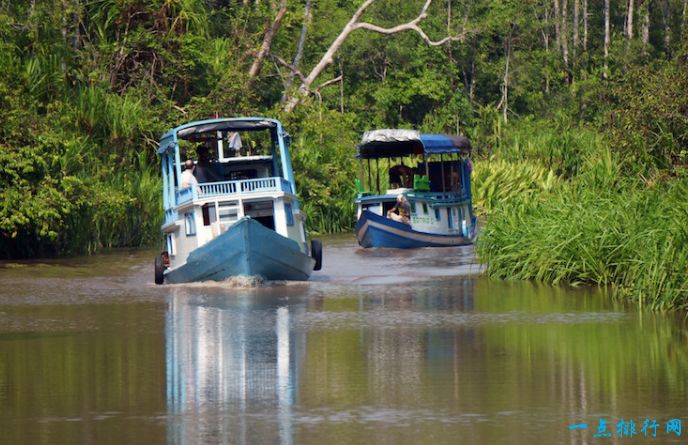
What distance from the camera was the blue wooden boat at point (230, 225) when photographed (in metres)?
20.0

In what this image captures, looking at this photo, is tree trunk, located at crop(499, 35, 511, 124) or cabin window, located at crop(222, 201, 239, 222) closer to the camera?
cabin window, located at crop(222, 201, 239, 222)

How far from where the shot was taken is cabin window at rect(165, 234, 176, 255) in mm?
21623

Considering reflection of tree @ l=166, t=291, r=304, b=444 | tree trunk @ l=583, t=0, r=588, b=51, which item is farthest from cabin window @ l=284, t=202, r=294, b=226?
tree trunk @ l=583, t=0, r=588, b=51

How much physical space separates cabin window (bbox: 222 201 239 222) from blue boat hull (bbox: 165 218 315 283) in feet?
1.99

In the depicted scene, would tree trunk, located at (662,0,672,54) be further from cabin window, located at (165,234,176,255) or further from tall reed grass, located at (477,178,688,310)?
cabin window, located at (165,234,176,255)

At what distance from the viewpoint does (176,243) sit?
2128cm

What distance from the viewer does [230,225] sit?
20.2 m

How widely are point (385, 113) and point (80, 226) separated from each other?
2223 centimetres

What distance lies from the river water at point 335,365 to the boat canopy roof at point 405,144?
9.05m

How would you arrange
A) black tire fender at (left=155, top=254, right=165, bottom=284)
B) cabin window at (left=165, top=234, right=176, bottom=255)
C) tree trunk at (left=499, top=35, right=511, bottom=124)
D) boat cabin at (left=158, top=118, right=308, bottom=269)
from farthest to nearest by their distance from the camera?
1. tree trunk at (left=499, top=35, right=511, bottom=124)
2. cabin window at (left=165, top=234, right=176, bottom=255)
3. black tire fender at (left=155, top=254, right=165, bottom=284)
4. boat cabin at (left=158, top=118, right=308, bottom=269)

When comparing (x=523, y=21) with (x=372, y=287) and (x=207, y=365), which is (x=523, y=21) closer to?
(x=372, y=287)

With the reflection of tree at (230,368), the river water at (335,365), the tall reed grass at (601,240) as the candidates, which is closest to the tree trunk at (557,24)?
the tall reed grass at (601,240)

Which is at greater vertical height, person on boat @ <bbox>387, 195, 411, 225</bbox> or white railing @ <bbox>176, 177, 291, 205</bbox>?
white railing @ <bbox>176, 177, 291, 205</bbox>

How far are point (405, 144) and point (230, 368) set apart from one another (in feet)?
61.1
